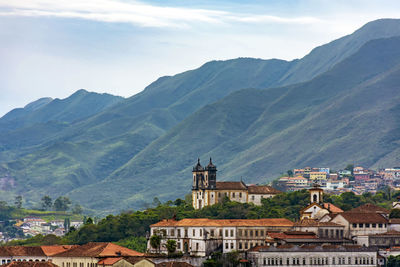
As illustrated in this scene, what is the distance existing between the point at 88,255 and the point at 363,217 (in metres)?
41.2

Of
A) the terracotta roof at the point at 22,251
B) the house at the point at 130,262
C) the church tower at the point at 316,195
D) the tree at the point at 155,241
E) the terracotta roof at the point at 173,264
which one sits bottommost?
the terracotta roof at the point at 173,264

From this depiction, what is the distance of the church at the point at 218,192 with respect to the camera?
193 meters

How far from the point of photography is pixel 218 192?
19300 cm

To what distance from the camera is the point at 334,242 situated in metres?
145

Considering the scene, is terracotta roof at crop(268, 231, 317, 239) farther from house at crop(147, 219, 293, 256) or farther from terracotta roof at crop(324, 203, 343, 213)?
terracotta roof at crop(324, 203, 343, 213)

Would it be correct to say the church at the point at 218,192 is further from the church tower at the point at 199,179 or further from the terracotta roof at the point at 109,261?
the terracotta roof at the point at 109,261

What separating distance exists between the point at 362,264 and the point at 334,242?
8.28 m

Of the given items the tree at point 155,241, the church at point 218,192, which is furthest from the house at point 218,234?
the church at point 218,192

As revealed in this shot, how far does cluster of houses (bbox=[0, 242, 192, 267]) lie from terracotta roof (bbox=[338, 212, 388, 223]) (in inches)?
1082

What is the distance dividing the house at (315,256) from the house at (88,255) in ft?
58.5

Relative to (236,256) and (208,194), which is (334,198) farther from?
(236,256)

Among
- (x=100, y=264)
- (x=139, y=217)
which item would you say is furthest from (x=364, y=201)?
(x=100, y=264)

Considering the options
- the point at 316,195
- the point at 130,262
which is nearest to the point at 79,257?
the point at 130,262

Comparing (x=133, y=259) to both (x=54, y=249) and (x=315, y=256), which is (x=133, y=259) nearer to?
Result: (x=54, y=249)
